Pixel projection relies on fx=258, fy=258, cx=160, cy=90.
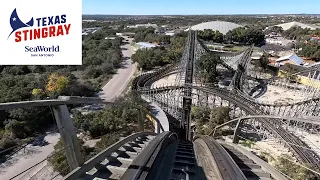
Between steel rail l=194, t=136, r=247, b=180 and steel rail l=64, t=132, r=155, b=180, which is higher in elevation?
steel rail l=64, t=132, r=155, b=180

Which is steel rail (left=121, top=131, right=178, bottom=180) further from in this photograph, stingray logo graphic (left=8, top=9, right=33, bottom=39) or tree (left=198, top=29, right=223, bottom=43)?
tree (left=198, top=29, right=223, bottom=43)

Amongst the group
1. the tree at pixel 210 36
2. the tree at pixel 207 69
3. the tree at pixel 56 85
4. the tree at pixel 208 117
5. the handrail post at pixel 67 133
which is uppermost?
the tree at pixel 210 36

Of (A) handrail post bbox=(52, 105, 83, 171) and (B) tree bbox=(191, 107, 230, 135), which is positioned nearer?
(A) handrail post bbox=(52, 105, 83, 171)

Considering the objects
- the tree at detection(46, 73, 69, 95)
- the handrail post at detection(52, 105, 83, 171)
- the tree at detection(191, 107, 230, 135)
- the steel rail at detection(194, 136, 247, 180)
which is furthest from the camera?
the tree at detection(46, 73, 69, 95)

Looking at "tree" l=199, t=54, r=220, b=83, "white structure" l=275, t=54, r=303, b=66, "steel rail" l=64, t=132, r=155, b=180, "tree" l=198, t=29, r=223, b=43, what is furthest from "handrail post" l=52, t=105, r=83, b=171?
"tree" l=198, t=29, r=223, b=43

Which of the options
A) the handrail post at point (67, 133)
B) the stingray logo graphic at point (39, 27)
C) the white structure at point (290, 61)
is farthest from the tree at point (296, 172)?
the white structure at point (290, 61)

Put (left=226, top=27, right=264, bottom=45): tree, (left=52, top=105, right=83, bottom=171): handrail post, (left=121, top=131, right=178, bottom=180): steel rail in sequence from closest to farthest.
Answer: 1. (left=52, top=105, right=83, bottom=171): handrail post
2. (left=121, top=131, right=178, bottom=180): steel rail
3. (left=226, top=27, right=264, bottom=45): tree

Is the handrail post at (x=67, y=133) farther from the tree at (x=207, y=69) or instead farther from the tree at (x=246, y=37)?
the tree at (x=246, y=37)

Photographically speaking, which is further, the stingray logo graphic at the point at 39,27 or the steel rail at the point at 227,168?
the stingray logo graphic at the point at 39,27

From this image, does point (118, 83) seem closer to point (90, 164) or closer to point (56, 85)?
point (56, 85)
